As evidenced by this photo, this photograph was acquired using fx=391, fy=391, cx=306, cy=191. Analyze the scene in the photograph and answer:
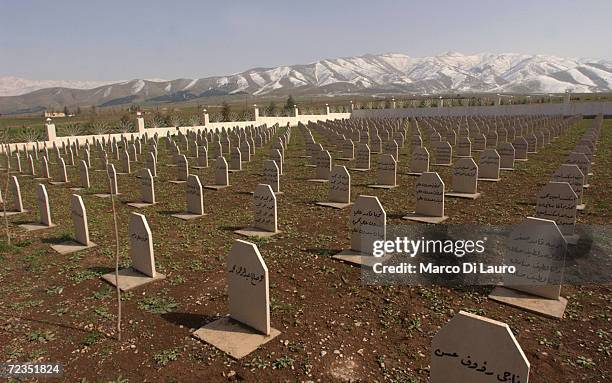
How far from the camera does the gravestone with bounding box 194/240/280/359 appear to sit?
4141mm

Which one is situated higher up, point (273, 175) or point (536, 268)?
point (273, 175)

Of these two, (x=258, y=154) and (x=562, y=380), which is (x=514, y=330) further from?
(x=258, y=154)

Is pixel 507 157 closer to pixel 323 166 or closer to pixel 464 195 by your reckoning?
pixel 464 195

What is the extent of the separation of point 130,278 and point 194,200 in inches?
143

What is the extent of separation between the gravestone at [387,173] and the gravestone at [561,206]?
5.08 m

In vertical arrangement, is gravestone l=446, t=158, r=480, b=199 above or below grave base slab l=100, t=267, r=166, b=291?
above

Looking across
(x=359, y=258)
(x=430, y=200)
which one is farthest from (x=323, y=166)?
(x=359, y=258)

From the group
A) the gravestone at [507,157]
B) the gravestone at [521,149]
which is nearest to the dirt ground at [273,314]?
the gravestone at [507,157]

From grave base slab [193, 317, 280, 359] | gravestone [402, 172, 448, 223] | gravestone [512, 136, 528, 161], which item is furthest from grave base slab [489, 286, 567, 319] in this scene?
gravestone [512, 136, 528, 161]

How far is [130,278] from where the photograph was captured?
569cm

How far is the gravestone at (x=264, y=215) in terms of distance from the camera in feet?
24.7

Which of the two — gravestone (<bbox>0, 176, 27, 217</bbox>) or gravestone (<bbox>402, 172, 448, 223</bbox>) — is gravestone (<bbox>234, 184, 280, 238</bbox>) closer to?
gravestone (<bbox>402, 172, 448, 223</bbox>)

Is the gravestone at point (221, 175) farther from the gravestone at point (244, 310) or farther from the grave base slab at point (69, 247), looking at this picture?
the gravestone at point (244, 310)

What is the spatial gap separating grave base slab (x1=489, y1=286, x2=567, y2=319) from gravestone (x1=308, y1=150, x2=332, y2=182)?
8.11m
